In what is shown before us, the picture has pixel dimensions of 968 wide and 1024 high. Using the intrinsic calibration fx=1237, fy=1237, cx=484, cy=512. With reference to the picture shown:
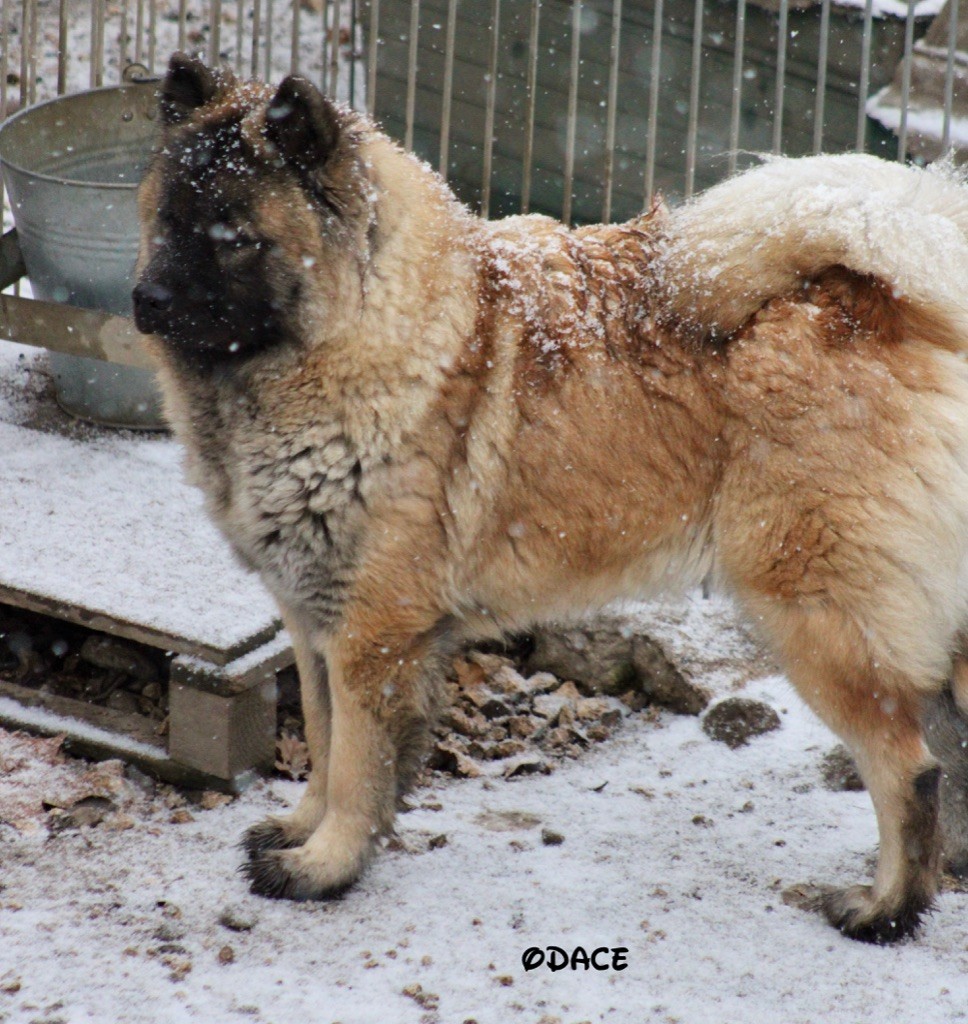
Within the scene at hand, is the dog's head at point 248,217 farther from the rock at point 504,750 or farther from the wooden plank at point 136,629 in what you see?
the rock at point 504,750

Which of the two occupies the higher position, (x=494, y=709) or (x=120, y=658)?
(x=120, y=658)

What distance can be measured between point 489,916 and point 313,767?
23.6 inches

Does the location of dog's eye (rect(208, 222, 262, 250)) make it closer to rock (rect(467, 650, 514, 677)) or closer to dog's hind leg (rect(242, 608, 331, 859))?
dog's hind leg (rect(242, 608, 331, 859))

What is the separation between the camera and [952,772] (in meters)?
3.24

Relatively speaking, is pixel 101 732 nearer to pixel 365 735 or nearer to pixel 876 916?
pixel 365 735

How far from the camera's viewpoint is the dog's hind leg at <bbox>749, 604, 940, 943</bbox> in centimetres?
276

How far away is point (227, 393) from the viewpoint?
2885mm

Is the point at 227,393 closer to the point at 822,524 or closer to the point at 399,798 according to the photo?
the point at 399,798

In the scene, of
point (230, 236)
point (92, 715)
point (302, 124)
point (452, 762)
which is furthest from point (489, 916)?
Result: point (302, 124)

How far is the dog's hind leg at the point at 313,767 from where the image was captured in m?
3.14

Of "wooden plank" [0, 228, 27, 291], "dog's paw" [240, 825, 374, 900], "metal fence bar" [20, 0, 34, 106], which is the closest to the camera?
"dog's paw" [240, 825, 374, 900]

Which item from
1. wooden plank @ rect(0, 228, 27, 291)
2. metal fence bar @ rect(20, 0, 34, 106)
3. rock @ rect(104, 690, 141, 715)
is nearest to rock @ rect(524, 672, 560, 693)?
rock @ rect(104, 690, 141, 715)

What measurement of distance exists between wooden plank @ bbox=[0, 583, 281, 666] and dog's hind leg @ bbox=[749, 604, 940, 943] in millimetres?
1434

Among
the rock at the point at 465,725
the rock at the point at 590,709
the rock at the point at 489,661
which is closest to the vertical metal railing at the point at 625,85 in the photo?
the rock at the point at 489,661
